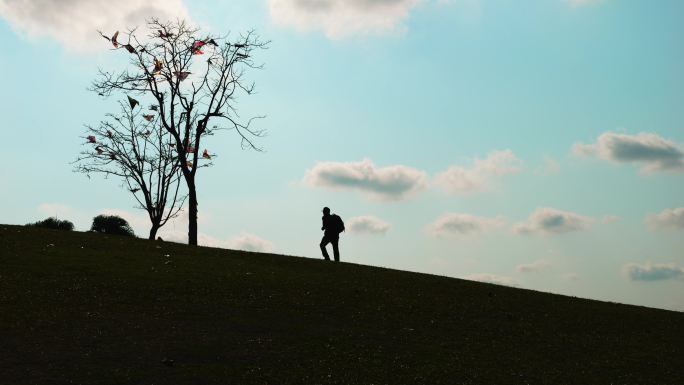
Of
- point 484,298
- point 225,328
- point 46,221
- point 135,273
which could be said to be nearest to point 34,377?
point 225,328

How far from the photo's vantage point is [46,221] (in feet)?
148

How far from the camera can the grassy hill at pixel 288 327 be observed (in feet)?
54.7

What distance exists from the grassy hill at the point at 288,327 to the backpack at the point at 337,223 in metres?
4.52

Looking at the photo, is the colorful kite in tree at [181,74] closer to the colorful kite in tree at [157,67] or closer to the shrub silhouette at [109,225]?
the colorful kite in tree at [157,67]

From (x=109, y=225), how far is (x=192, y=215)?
18.5ft

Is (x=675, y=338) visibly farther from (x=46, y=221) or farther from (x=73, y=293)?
(x=46, y=221)

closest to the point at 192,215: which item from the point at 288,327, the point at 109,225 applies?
the point at 109,225

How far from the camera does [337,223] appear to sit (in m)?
35.5

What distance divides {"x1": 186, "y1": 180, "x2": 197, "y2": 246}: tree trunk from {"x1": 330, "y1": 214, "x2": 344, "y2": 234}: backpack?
41.9ft

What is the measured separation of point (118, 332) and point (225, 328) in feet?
9.41

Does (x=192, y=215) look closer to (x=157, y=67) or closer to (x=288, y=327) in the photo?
(x=157, y=67)

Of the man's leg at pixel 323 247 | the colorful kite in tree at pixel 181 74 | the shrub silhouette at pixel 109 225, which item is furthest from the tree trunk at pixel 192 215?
the man's leg at pixel 323 247

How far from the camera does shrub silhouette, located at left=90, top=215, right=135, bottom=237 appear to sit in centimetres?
4597

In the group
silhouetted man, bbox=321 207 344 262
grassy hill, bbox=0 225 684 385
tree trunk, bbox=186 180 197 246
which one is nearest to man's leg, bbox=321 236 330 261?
silhouetted man, bbox=321 207 344 262
